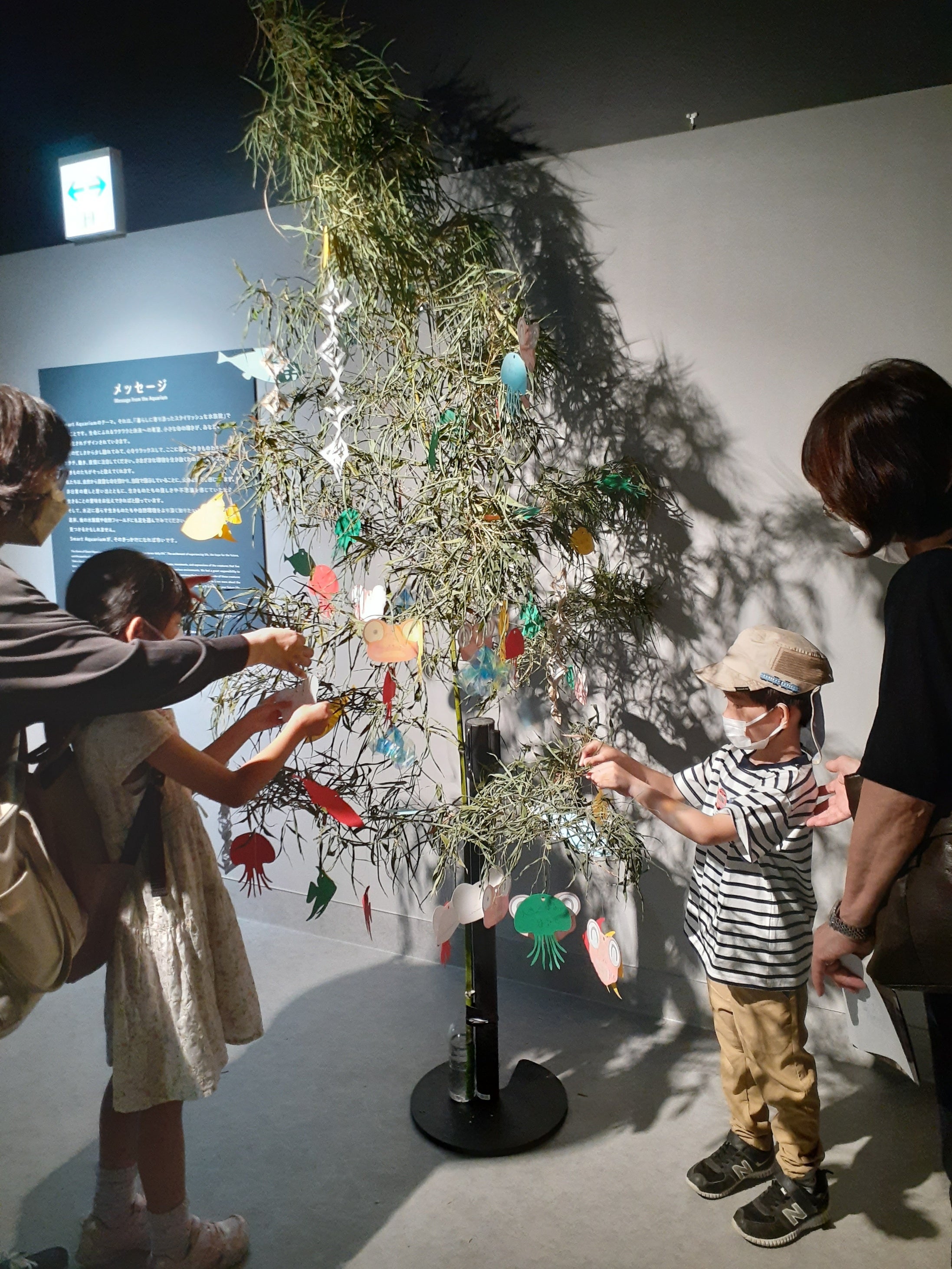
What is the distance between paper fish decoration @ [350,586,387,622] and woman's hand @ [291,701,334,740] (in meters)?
0.18

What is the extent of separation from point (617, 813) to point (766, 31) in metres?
1.65

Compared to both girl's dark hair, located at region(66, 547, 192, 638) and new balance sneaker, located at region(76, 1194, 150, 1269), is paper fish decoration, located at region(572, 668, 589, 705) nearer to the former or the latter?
girl's dark hair, located at region(66, 547, 192, 638)

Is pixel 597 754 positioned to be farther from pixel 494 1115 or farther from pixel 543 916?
pixel 494 1115

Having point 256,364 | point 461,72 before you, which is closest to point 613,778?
A: point 256,364

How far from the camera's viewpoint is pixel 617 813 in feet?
6.54

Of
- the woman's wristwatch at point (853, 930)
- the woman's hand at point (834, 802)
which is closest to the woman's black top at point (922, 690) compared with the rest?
the woman's wristwatch at point (853, 930)

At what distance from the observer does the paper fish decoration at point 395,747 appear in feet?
6.40

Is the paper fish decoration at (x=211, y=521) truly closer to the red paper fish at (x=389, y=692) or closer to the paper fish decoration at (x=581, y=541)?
the red paper fish at (x=389, y=692)

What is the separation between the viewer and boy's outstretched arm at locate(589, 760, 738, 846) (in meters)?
1.84

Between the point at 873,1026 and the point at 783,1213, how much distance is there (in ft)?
1.51

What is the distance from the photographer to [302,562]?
6.01ft

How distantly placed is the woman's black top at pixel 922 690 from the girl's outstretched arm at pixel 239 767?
3.10 ft

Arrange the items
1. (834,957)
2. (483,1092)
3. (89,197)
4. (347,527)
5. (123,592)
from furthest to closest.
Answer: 1. (483,1092)
2. (347,527)
3. (89,197)
4. (834,957)
5. (123,592)

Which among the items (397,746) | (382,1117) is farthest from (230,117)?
(382,1117)
